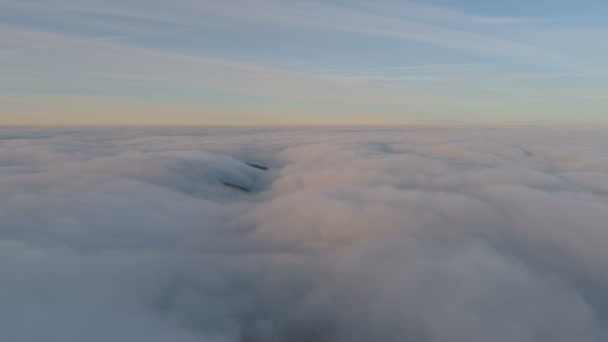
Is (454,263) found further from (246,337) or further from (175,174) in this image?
(175,174)

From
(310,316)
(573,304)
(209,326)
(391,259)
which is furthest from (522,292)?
(209,326)

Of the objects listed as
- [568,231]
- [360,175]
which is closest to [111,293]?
[568,231]

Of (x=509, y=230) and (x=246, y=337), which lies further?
(x=509, y=230)

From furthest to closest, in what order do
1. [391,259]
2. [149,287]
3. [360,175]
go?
[360,175] < [391,259] < [149,287]

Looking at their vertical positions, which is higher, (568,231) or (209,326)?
(568,231)

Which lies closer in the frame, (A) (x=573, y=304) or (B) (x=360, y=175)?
(A) (x=573, y=304)

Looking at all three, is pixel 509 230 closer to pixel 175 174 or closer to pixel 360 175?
pixel 360 175

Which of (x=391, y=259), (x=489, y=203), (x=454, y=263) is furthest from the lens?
(x=489, y=203)

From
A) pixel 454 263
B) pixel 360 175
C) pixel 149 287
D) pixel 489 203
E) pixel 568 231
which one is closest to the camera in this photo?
pixel 149 287

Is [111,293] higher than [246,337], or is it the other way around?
[111,293]
